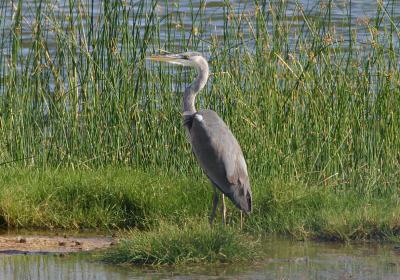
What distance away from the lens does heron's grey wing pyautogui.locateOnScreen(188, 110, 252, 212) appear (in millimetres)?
5953

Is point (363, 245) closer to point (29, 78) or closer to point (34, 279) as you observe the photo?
point (34, 279)

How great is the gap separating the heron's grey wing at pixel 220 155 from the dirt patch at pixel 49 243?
2.64 ft

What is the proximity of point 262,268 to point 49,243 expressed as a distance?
4.60 feet

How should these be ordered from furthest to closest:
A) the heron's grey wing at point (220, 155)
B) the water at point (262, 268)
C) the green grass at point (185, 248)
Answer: the heron's grey wing at point (220, 155), the green grass at point (185, 248), the water at point (262, 268)

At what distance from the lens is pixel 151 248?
199 inches

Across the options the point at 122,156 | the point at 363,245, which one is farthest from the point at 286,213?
the point at 122,156

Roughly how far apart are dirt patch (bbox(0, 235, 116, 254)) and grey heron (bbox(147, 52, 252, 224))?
2.60 ft

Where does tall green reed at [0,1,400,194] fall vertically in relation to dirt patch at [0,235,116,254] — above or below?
above

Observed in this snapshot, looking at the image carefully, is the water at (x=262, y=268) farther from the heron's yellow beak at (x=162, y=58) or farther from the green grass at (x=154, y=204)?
the heron's yellow beak at (x=162, y=58)

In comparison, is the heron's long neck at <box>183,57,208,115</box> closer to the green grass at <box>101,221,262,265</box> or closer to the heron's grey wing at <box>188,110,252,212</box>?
the heron's grey wing at <box>188,110,252,212</box>

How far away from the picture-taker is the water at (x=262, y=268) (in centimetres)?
480

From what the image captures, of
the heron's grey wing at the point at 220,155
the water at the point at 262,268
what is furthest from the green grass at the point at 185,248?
the heron's grey wing at the point at 220,155

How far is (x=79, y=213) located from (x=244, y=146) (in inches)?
60.7

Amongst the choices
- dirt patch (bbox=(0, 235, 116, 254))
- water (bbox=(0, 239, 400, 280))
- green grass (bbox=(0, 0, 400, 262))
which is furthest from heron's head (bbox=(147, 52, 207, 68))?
water (bbox=(0, 239, 400, 280))
